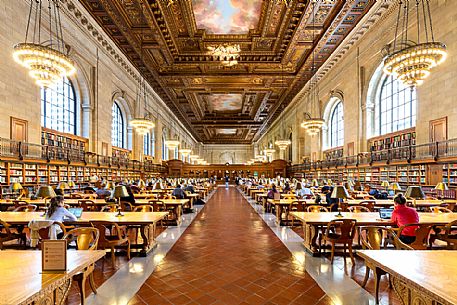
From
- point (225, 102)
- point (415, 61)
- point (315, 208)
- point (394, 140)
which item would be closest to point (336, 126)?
point (394, 140)

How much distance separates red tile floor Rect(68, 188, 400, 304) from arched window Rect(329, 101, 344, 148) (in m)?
14.8

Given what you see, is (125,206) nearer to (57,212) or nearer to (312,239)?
(57,212)

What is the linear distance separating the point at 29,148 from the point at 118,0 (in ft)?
20.7

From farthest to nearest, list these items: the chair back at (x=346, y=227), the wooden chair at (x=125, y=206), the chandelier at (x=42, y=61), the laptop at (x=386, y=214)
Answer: the wooden chair at (x=125, y=206) → the chandelier at (x=42, y=61) → the laptop at (x=386, y=214) → the chair back at (x=346, y=227)

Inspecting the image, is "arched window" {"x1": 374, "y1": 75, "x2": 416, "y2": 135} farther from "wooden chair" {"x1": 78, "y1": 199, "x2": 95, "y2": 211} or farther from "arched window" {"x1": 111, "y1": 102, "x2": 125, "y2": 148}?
"arched window" {"x1": 111, "y1": 102, "x2": 125, "y2": 148}

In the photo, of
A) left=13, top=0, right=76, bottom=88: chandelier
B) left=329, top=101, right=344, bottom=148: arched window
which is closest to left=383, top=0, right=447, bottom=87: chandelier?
left=13, top=0, right=76, bottom=88: chandelier

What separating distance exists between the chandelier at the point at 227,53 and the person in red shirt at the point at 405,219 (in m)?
12.3

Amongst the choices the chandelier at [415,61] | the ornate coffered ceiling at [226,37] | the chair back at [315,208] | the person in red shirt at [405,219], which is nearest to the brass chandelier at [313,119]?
the ornate coffered ceiling at [226,37]

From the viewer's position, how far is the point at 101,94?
15.3 meters

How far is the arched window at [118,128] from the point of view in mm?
18812

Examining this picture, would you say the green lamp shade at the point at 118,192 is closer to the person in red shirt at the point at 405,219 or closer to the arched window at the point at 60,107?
the person in red shirt at the point at 405,219

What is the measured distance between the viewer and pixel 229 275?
4.23m

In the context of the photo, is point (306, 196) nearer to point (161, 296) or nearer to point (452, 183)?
point (452, 183)

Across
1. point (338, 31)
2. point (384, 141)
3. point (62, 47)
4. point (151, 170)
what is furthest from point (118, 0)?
point (151, 170)
